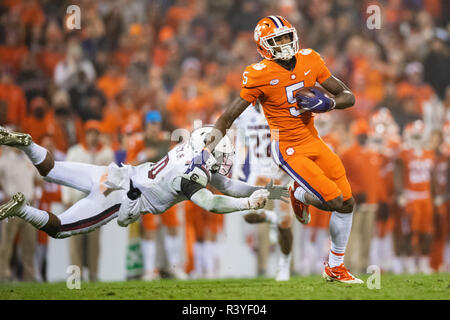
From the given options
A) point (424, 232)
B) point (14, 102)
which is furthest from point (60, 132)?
point (424, 232)

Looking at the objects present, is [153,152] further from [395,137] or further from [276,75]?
[395,137]

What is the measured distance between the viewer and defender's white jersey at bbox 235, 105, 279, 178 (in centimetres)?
817

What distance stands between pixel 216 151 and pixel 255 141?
1.70 metres

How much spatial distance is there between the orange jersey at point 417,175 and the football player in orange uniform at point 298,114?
428 centimetres

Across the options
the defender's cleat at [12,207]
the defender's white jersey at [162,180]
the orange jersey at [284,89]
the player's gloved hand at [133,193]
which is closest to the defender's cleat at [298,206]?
the orange jersey at [284,89]

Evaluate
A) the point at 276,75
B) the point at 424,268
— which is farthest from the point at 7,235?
the point at 424,268

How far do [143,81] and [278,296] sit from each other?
6624mm

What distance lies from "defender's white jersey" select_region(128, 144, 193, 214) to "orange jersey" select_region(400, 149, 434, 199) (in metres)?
4.93

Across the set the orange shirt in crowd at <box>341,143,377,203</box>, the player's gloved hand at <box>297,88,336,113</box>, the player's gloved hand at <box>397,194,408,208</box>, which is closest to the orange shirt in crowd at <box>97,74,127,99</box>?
the orange shirt in crowd at <box>341,143,377,203</box>

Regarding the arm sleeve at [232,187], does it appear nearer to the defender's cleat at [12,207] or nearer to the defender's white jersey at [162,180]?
the defender's white jersey at [162,180]

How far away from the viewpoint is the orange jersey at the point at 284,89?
6422mm

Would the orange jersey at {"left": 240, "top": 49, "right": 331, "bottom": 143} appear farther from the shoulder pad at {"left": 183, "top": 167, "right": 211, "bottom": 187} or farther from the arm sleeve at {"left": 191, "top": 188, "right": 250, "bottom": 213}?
the arm sleeve at {"left": 191, "top": 188, "right": 250, "bottom": 213}

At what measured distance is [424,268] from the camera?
34.8ft

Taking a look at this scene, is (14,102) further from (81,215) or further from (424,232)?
(424,232)
